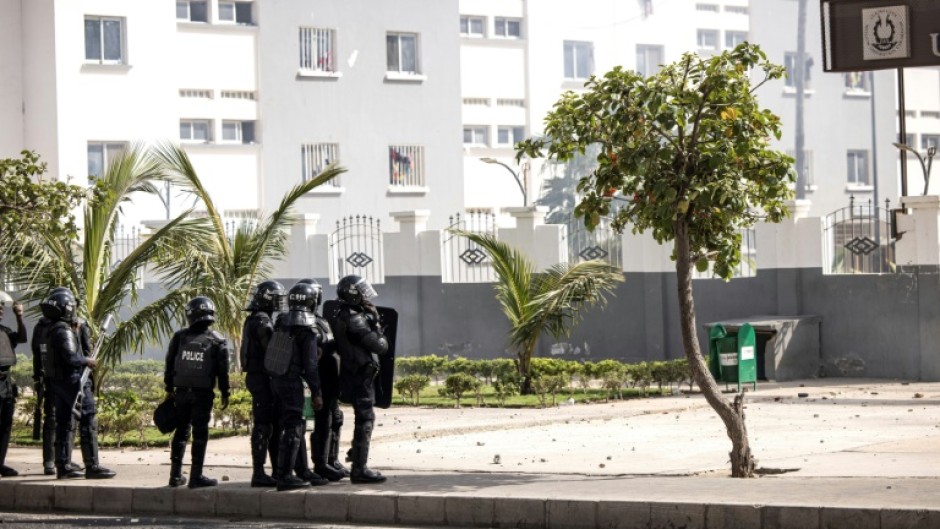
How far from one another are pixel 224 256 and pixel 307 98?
111ft

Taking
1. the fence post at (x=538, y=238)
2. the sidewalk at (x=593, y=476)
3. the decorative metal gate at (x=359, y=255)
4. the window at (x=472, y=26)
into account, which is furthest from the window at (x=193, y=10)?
the sidewalk at (x=593, y=476)

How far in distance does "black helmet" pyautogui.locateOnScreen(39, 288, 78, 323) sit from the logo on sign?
25.7 ft

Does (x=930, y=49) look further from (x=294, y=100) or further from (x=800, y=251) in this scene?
(x=294, y=100)

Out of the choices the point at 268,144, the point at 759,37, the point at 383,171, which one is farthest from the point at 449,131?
the point at 759,37

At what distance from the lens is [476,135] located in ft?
245

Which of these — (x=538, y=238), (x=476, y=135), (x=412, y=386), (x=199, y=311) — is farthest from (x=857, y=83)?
(x=199, y=311)

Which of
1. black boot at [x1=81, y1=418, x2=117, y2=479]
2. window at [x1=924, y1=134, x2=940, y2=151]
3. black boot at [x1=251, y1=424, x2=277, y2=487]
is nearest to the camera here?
black boot at [x1=251, y1=424, x2=277, y2=487]

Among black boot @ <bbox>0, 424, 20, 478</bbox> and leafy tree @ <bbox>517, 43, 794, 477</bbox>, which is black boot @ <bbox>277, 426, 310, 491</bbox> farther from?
black boot @ <bbox>0, 424, 20, 478</bbox>

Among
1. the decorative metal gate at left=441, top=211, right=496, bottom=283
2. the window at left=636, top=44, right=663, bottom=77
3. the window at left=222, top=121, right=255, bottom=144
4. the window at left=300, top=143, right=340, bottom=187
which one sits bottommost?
the decorative metal gate at left=441, top=211, right=496, bottom=283

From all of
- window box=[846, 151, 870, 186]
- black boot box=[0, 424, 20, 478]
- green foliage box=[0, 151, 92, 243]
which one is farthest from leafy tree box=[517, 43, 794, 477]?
window box=[846, 151, 870, 186]

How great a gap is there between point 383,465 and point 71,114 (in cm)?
3448

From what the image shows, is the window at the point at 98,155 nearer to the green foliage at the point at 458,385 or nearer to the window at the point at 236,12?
the window at the point at 236,12

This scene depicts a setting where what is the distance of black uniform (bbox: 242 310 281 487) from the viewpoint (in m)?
13.2

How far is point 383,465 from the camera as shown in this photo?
1502 centimetres
